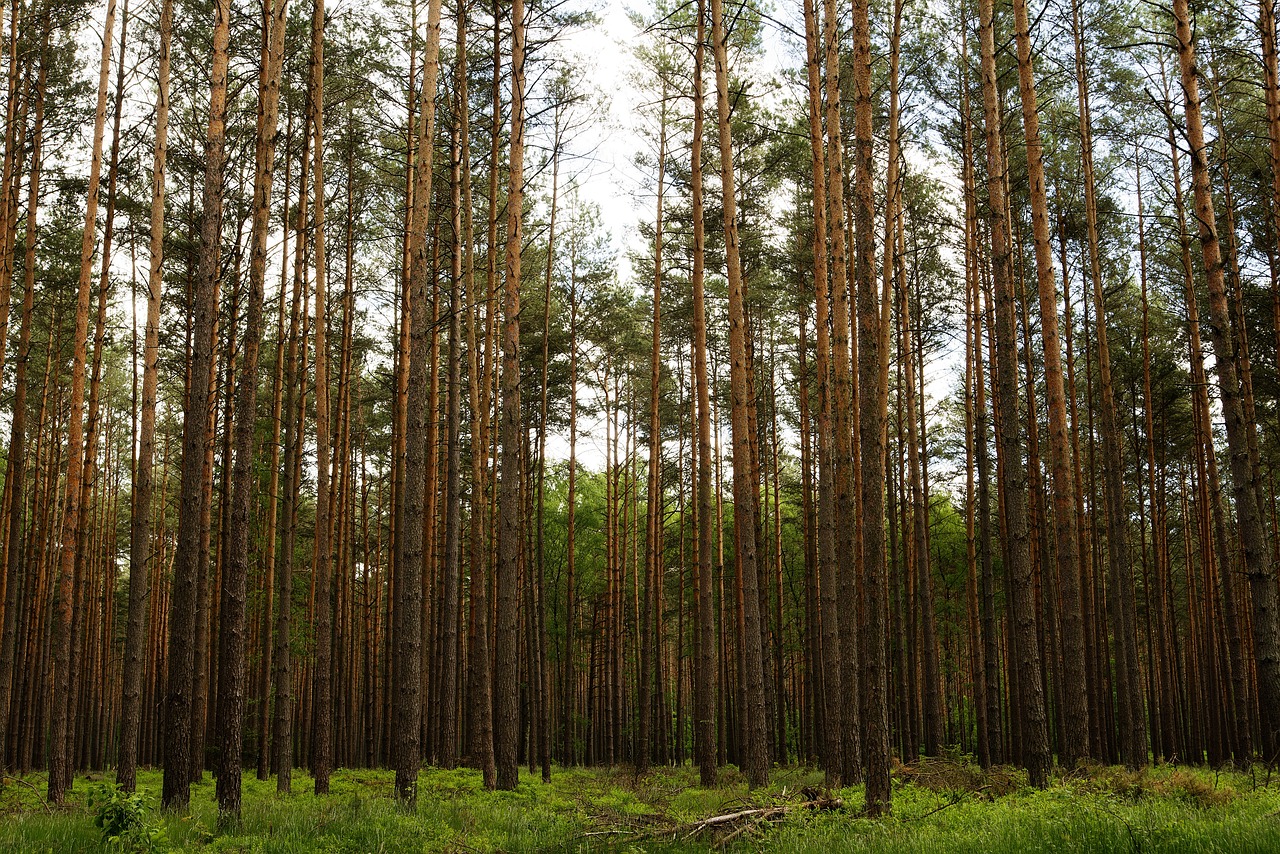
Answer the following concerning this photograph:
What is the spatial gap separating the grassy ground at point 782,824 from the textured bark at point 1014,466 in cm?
57

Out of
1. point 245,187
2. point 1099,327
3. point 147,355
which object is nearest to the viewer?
point 147,355

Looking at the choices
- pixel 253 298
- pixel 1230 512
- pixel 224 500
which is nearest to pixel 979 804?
pixel 253 298

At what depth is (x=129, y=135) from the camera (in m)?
12.3

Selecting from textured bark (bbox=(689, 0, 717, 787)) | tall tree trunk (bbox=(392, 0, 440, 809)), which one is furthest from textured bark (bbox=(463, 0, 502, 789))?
textured bark (bbox=(689, 0, 717, 787))

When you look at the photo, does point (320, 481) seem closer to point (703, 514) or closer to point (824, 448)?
point (703, 514)

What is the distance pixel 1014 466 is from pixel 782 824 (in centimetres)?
424

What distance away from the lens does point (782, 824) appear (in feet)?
24.4

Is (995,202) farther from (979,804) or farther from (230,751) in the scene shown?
(230,751)

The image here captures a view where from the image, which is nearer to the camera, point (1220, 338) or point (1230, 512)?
point (1220, 338)

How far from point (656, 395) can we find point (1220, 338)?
453 inches

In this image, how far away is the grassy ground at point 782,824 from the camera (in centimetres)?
546

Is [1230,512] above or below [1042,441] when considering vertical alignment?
below

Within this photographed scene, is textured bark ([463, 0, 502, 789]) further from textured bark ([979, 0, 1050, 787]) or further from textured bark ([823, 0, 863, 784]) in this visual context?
textured bark ([979, 0, 1050, 787])

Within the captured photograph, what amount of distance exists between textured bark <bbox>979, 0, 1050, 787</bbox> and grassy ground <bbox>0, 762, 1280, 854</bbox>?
0.57 metres
